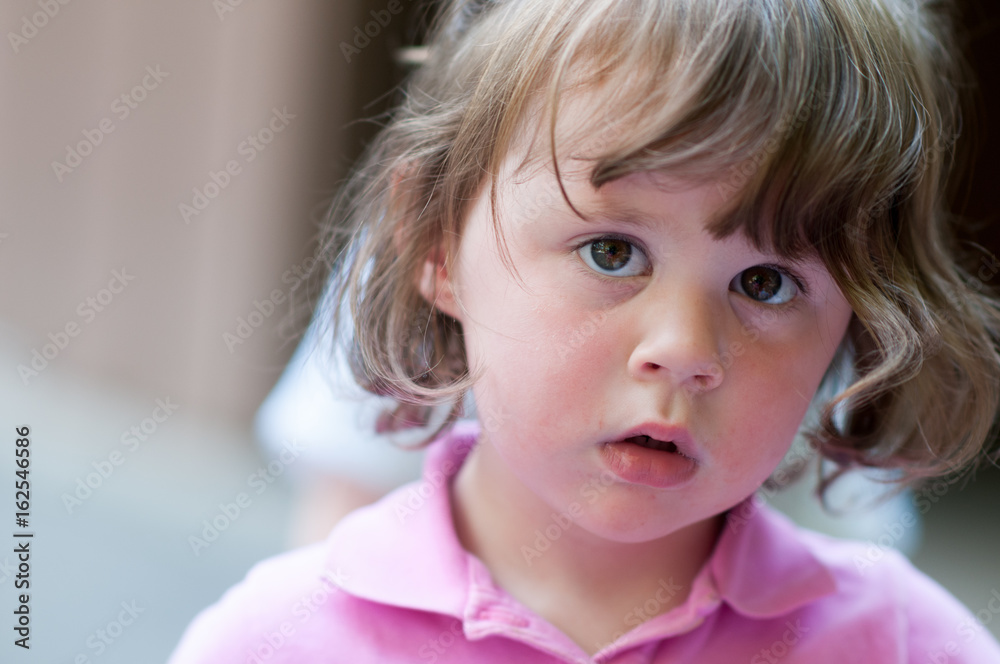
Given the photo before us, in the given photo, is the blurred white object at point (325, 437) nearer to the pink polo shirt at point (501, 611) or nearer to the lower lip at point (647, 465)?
the pink polo shirt at point (501, 611)

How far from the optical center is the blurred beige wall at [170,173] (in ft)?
3.98

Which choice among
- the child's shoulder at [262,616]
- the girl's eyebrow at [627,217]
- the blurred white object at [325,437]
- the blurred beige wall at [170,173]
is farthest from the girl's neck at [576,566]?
the blurred beige wall at [170,173]

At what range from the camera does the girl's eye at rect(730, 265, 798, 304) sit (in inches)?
24.2

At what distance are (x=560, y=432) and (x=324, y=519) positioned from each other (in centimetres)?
63

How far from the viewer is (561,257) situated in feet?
2.01

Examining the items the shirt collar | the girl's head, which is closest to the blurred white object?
the shirt collar

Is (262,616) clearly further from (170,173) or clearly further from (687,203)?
(170,173)

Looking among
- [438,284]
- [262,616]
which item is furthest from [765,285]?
[262,616]

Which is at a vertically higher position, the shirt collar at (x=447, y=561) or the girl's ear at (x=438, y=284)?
the girl's ear at (x=438, y=284)

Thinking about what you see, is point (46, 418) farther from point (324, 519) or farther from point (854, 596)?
point (854, 596)

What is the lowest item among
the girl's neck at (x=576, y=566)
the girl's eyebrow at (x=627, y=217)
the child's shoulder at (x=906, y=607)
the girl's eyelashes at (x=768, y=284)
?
the child's shoulder at (x=906, y=607)

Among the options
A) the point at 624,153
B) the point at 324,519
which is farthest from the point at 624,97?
the point at 324,519

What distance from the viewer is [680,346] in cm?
56

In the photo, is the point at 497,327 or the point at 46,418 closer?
the point at 497,327
